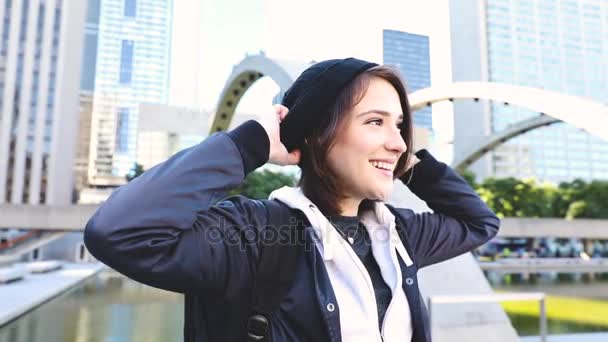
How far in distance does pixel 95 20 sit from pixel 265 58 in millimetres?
84642

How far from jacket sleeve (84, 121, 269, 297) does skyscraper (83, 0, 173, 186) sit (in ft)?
256

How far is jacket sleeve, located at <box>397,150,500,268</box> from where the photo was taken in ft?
4.83

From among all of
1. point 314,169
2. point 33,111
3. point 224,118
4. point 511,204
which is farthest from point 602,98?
point 314,169

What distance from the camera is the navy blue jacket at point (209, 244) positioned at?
2.85 feet

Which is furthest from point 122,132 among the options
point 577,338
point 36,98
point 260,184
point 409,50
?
point 409,50

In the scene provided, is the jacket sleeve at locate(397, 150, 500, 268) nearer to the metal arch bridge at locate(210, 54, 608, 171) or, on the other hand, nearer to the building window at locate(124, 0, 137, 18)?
the metal arch bridge at locate(210, 54, 608, 171)

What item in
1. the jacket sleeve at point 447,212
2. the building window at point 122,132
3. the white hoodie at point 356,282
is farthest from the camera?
the building window at point 122,132

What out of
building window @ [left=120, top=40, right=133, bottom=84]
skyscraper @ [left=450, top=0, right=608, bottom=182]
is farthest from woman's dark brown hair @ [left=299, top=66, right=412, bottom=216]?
building window @ [left=120, top=40, right=133, bottom=84]

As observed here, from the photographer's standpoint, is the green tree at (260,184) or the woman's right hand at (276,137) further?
the green tree at (260,184)

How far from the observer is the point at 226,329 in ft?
3.20

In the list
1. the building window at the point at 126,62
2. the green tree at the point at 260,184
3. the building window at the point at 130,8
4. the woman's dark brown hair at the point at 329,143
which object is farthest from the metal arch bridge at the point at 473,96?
the building window at the point at 130,8

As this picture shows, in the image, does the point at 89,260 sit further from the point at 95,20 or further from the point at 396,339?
the point at 95,20

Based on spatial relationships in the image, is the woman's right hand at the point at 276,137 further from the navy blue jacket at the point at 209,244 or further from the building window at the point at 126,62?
the building window at the point at 126,62

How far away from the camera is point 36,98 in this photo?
125 ft
